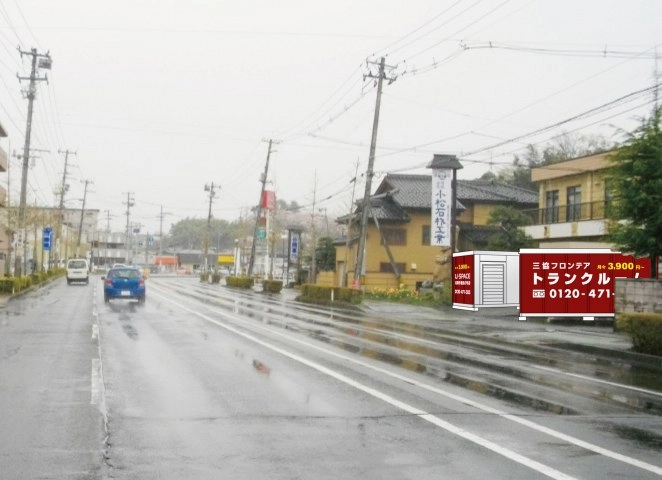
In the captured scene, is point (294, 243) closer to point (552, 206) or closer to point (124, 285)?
point (552, 206)

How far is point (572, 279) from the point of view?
25.5m

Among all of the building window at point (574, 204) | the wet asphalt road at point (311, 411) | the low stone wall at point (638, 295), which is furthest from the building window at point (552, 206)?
the wet asphalt road at point (311, 411)

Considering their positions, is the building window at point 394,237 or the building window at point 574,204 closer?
the building window at point 574,204

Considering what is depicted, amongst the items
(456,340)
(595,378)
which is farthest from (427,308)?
(595,378)

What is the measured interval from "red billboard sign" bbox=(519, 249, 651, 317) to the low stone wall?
4024 millimetres

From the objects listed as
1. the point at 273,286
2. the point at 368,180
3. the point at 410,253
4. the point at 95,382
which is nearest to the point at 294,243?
the point at 273,286

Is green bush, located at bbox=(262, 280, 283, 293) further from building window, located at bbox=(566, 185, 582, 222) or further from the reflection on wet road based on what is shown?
→ the reflection on wet road

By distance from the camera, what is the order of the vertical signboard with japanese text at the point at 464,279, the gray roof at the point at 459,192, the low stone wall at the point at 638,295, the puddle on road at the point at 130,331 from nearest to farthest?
the puddle on road at the point at 130,331, the low stone wall at the point at 638,295, the vertical signboard with japanese text at the point at 464,279, the gray roof at the point at 459,192

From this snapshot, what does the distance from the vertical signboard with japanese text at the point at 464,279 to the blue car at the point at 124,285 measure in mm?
13712

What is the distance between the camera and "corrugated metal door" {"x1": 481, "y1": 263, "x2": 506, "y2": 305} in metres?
30.6

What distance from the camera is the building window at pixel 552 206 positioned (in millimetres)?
40594

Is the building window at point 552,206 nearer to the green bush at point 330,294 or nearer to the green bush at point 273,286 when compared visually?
the green bush at point 330,294

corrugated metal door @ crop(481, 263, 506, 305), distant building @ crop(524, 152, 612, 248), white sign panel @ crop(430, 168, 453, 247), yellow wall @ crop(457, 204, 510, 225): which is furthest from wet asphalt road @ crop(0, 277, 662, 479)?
yellow wall @ crop(457, 204, 510, 225)

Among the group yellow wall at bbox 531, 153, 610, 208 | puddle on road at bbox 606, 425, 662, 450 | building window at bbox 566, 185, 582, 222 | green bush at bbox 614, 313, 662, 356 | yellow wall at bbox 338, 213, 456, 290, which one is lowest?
puddle on road at bbox 606, 425, 662, 450
